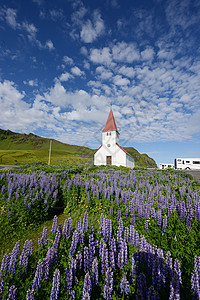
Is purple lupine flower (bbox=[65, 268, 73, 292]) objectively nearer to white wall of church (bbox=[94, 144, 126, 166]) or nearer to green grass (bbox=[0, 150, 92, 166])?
white wall of church (bbox=[94, 144, 126, 166])

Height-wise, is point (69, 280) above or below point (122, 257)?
below

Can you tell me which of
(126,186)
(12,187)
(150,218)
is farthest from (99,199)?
(12,187)

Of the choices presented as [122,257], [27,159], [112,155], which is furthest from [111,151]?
[122,257]

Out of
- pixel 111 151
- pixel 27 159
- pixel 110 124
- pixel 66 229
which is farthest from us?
pixel 27 159

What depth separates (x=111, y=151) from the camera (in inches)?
1170

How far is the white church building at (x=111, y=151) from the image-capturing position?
1136 inches

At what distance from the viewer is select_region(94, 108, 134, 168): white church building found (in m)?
28.9

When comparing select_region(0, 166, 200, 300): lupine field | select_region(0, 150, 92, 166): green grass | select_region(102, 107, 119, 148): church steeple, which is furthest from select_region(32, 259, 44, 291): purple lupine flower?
select_region(102, 107, 119, 148): church steeple

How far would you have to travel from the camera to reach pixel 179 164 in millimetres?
45281

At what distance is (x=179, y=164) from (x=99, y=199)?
47.5m

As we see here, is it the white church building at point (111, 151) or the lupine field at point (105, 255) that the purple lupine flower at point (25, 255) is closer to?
the lupine field at point (105, 255)

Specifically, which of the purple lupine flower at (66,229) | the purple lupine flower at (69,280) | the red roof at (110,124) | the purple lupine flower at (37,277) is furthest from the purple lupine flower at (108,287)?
the red roof at (110,124)

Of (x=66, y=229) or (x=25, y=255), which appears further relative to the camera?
(x=66, y=229)

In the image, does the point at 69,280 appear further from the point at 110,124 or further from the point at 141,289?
the point at 110,124
